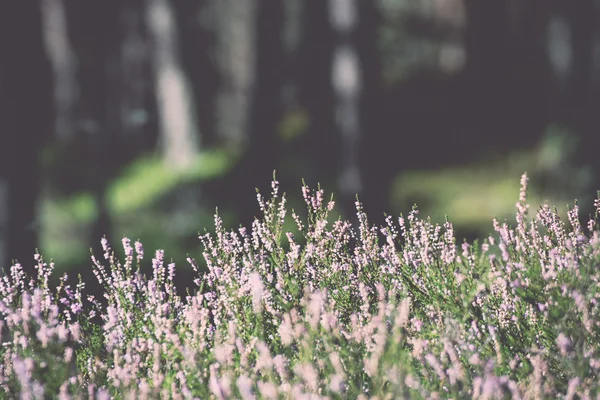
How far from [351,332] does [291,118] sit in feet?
43.0

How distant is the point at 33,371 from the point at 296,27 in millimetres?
18940

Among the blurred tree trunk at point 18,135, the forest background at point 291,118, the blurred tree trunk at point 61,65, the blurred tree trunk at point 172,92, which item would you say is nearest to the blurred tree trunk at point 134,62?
the forest background at point 291,118

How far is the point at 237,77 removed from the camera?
14852 mm

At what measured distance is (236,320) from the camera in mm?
3227

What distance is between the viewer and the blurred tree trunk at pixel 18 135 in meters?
5.12

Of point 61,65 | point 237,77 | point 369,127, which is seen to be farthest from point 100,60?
point 369,127

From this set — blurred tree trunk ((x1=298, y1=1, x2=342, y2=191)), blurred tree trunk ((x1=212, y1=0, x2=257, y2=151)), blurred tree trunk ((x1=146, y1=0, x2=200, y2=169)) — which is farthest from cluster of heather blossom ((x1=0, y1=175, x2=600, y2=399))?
blurred tree trunk ((x1=146, y1=0, x2=200, y2=169))

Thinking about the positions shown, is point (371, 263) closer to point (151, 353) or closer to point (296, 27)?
point (151, 353)

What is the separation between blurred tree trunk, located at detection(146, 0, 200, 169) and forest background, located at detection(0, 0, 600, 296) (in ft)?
0.13

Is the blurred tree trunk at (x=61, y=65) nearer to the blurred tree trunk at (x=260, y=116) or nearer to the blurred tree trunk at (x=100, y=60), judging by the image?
the blurred tree trunk at (x=100, y=60)

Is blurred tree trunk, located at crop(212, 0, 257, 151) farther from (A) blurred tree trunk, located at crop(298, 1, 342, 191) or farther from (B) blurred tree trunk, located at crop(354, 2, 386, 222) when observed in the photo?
(B) blurred tree trunk, located at crop(354, 2, 386, 222)

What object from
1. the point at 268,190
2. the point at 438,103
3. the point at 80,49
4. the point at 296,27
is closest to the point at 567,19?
the point at 438,103

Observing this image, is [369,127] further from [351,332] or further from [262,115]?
[262,115]

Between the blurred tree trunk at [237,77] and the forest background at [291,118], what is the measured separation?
0.21 ft
